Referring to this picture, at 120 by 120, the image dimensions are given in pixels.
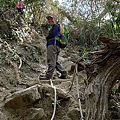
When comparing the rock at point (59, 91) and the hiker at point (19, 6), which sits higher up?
the hiker at point (19, 6)

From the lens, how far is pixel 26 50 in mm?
7176

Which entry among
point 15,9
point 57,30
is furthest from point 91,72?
point 15,9

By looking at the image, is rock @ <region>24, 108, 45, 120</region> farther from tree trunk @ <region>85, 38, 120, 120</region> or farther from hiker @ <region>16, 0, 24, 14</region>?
→ hiker @ <region>16, 0, 24, 14</region>

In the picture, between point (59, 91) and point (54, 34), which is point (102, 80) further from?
point (54, 34)

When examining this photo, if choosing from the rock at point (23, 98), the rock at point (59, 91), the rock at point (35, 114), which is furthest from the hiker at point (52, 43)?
the rock at point (35, 114)

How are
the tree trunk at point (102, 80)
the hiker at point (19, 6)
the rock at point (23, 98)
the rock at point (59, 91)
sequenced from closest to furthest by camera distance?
1. the tree trunk at point (102, 80)
2. the rock at point (23, 98)
3. the rock at point (59, 91)
4. the hiker at point (19, 6)

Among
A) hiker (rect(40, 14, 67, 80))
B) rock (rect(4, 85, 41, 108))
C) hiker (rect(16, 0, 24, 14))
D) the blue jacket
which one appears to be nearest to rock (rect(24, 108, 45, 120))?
rock (rect(4, 85, 41, 108))

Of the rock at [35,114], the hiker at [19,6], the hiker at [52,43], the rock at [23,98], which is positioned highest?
the hiker at [19,6]

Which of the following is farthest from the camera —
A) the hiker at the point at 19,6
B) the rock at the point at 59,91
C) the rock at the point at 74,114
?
the hiker at the point at 19,6

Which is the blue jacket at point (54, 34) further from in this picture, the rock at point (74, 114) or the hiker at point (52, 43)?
the rock at point (74, 114)

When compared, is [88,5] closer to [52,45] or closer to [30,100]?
[52,45]

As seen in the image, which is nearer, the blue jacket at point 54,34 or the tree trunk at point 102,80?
the tree trunk at point 102,80

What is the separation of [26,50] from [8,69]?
170 centimetres

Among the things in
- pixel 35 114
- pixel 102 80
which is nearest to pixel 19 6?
pixel 35 114
